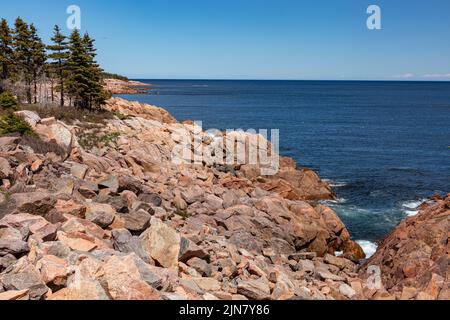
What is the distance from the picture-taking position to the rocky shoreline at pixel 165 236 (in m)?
10.6

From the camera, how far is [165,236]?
13844 mm

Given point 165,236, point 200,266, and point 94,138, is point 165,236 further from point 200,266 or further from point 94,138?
point 94,138

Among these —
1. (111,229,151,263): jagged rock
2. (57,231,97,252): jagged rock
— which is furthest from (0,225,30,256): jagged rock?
(111,229,151,263): jagged rock

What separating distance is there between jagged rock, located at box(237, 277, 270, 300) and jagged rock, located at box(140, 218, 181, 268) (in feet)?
7.49

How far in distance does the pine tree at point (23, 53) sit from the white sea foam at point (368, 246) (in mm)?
40698

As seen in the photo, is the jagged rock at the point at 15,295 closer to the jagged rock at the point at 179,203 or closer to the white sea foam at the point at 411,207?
the jagged rock at the point at 179,203

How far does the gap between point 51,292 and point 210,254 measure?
7072 millimetres

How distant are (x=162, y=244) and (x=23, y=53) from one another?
48.5 metres

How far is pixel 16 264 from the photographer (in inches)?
412

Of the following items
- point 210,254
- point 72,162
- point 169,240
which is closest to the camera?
point 169,240

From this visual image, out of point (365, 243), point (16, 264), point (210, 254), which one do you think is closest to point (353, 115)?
point (365, 243)

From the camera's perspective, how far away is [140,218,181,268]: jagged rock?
13133mm

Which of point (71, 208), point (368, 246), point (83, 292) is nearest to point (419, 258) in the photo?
point (368, 246)
